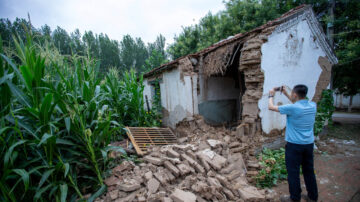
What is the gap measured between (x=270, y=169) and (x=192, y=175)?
5.83ft

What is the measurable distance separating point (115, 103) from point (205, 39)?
9.42 meters

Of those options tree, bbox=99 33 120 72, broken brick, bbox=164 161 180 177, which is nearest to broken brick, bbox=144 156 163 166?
broken brick, bbox=164 161 180 177

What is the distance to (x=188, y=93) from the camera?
493cm

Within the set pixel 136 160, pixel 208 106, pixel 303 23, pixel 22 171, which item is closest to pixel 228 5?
pixel 303 23

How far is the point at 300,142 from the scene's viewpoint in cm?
227

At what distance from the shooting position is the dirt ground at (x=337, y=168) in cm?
280

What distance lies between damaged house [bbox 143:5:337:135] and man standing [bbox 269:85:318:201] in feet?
5.07

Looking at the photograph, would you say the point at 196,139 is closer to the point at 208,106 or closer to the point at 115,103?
the point at 208,106

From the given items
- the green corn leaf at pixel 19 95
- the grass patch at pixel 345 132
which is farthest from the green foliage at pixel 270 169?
the green corn leaf at pixel 19 95

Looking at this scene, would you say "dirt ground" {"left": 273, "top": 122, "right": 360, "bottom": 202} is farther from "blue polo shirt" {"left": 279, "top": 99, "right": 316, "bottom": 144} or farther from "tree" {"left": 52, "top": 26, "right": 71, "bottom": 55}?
"tree" {"left": 52, "top": 26, "right": 71, "bottom": 55}

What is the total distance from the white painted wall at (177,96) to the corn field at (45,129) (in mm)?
2851

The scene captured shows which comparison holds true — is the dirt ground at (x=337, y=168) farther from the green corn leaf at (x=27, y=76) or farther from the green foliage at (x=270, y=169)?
the green corn leaf at (x=27, y=76)

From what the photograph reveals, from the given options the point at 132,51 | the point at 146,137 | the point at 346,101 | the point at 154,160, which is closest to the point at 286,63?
the point at 154,160

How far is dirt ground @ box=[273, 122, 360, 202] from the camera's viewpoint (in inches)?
110
